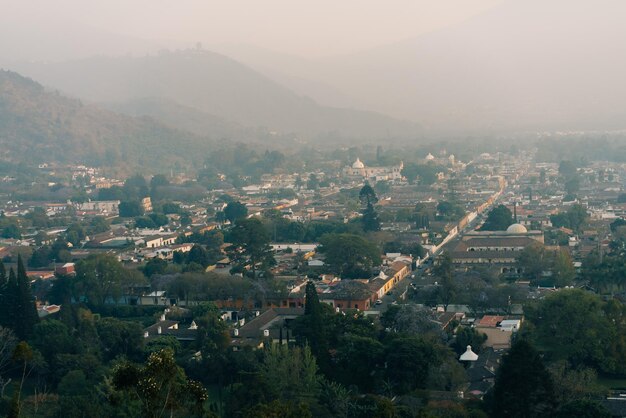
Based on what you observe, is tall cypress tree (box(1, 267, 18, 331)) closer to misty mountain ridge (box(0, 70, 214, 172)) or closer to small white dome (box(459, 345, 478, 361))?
small white dome (box(459, 345, 478, 361))

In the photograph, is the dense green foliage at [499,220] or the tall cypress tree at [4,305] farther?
the dense green foliage at [499,220]

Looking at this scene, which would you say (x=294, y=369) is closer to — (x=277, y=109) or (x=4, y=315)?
(x=4, y=315)

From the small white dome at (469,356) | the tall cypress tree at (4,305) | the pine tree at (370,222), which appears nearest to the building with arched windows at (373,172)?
the pine tree at (370,222)

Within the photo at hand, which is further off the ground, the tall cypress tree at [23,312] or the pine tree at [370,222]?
the tall cypress tree at [23,312]

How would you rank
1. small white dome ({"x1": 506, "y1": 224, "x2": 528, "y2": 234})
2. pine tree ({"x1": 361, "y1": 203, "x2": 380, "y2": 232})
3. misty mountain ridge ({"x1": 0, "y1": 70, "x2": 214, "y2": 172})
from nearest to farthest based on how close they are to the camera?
1. small white dome ({"x1": 506, "y1": 224, "x2": 528, "y2": 234})
2. pine tree ({"x1": 361, "y1": 203, "x2": 380, "y2": 232})
3. misty mountain ridge ({"x1": 0, "y1": 70, "x2": 214, "y2": 172})

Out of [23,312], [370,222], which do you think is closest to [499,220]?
[370,222]

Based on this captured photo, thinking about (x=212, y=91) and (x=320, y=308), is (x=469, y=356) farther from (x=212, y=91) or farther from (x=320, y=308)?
(x=212, y=91)

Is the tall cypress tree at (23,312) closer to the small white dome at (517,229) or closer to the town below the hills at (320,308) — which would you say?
the town below the hills at (320,308)

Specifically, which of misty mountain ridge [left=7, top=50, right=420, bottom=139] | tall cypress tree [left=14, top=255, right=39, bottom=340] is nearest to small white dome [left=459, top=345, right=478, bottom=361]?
tall cypress tree [left=14, top=255, right=39, bottom=340]
